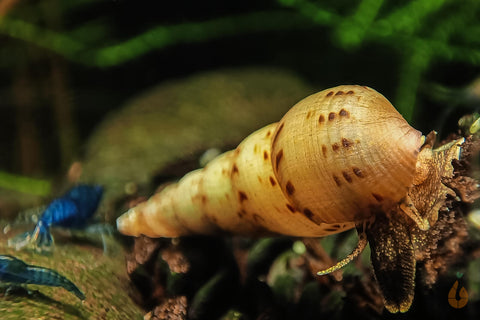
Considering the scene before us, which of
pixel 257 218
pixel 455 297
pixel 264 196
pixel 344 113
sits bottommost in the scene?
pixel 455 297

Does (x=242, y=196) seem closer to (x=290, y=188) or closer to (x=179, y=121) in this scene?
(x=290, y=188)

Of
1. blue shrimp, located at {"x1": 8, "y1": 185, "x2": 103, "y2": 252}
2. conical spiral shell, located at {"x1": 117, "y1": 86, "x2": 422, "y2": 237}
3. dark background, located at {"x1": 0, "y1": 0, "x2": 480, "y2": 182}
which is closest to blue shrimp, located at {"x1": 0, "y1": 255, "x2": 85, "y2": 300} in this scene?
blue shrimp, located at {"x1": 8, "y1": 185, "x2": 103, "y2": 252}

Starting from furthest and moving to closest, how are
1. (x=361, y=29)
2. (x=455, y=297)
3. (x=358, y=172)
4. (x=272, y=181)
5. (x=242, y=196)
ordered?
(x=361, y=29) → (x=242, y=196) → (x=272, y=181) → (x=455, y=297) → (x=358, y=172)

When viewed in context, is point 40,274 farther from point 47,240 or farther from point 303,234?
point 303,234

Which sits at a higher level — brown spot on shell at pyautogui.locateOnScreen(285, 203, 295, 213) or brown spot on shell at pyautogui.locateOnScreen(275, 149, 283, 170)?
brown spot on shell at pyautogui.locateOnScreen(275, 149, 283, 170)

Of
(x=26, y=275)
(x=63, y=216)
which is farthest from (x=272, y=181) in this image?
(x=63, y=216)

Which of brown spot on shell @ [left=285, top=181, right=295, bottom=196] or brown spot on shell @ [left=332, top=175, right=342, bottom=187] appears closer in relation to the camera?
brown spot on shell @ [left=332, top=175, right=342, bottom=187]

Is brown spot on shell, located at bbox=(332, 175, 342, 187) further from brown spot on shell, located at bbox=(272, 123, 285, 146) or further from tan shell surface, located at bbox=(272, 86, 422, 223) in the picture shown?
brown spot on shell, located at bbox=(272, 123, 285, 146)
